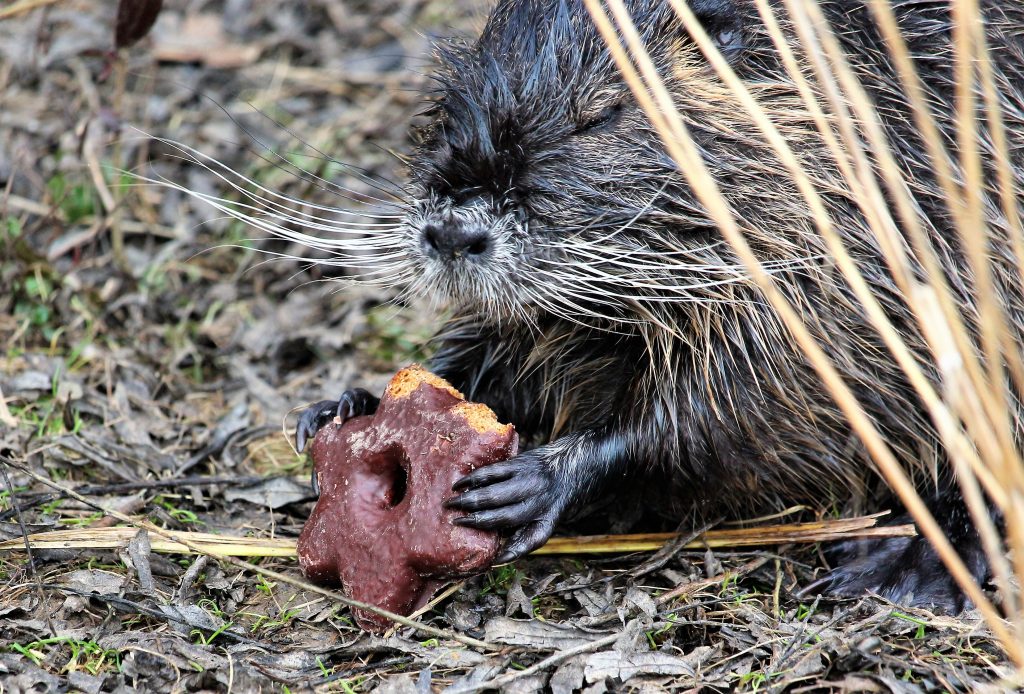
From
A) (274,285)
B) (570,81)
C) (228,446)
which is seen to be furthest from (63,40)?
(570,81)

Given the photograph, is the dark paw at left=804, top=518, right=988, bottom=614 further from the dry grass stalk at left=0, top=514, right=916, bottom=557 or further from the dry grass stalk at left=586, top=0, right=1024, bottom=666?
the dry grass stalk at left=586, top=0, right=1024, bottom=666

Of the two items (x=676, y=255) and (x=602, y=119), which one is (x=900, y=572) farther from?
(x=602, y=119)

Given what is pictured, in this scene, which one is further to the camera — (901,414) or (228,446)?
(228,446)

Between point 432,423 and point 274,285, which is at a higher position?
point 432,423

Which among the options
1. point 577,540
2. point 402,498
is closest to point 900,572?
point 577,540

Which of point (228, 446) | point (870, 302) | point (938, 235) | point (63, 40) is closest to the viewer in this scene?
point (870, 302)

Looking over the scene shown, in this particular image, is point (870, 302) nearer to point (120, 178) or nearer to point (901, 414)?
point (901, 414)
